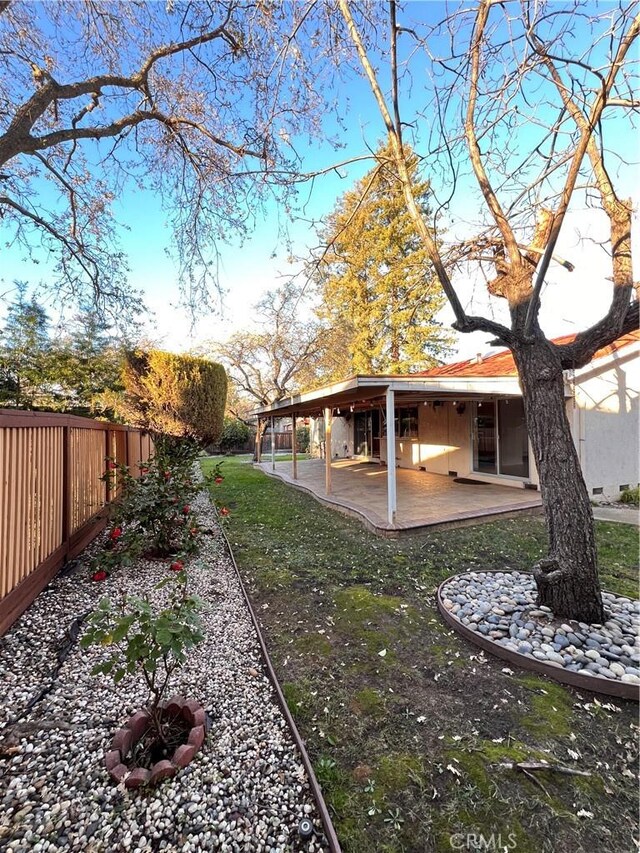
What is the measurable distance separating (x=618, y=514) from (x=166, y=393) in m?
8.91

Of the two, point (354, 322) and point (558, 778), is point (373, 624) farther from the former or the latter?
point (354, 322)

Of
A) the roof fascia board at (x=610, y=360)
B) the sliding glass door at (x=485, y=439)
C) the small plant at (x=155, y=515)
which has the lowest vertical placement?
the small plant at (x=155, y=515)

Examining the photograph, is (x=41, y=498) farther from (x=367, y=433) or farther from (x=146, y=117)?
(x=367, y=433)

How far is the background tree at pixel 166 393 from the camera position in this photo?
23.9ft

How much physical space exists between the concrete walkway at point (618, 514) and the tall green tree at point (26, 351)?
11916mm

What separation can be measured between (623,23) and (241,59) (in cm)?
412

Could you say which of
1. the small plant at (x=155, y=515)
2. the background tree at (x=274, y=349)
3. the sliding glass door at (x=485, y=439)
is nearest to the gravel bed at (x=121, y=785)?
the small plant at (x=155, y=515)

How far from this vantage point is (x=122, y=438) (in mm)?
7492

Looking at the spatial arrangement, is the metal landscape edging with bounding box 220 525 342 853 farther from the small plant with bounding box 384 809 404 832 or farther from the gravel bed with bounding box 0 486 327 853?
the small plant with bounding box 384 809 404 832

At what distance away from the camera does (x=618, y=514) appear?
6957 millimetres

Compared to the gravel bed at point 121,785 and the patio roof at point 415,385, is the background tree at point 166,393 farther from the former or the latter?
the gravel bed at point 121,785

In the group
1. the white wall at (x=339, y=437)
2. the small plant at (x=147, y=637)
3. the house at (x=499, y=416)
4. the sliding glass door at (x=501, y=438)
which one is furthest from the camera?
the white wall at (x=339, y=437)

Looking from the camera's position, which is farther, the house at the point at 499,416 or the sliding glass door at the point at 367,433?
the sliding glass door at the point at 367,433

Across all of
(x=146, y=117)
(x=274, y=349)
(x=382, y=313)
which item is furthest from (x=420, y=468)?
(x=146, y=117)
